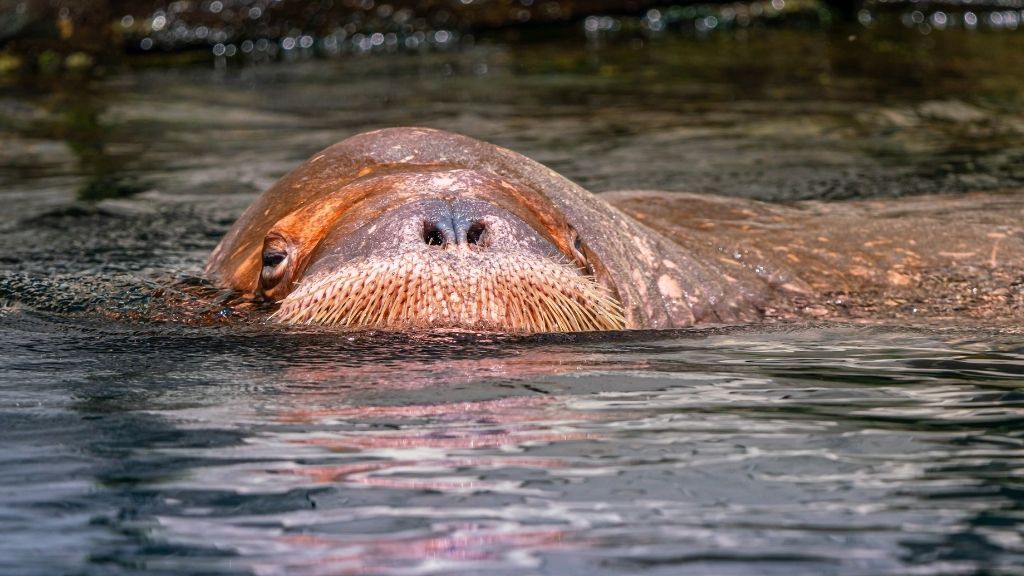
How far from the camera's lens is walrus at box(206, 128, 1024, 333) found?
4543mm

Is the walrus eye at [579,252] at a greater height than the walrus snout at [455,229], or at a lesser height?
lesser

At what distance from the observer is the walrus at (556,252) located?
4.54 metres

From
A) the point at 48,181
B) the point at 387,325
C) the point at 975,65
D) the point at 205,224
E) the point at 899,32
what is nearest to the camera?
the point at 387,325

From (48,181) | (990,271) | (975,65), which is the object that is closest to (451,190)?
(990,271)

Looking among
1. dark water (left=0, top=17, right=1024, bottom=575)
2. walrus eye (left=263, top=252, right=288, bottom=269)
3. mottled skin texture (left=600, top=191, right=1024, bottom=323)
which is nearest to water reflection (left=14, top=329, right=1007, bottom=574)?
dark water (left=0, top=17, right=1024, bottom=575)

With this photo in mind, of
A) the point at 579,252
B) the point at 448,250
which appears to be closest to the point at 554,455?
the point at 448,250

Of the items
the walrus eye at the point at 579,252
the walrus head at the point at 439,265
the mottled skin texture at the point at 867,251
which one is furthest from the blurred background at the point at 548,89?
the walrus head at the point at 439,265

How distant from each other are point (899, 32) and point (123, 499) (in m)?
13.7

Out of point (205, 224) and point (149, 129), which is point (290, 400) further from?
point (149, 129)

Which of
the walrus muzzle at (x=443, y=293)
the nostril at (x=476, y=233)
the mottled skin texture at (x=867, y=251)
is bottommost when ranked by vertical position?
the mottled skin texture at (x=867, y=251)

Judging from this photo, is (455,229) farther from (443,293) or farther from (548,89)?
(548,89)

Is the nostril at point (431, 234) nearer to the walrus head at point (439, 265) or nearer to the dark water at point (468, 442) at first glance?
the walrus head at point (439, 265)

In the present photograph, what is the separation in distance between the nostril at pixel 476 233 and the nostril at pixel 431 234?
91 millimetres

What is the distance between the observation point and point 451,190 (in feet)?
16.1
